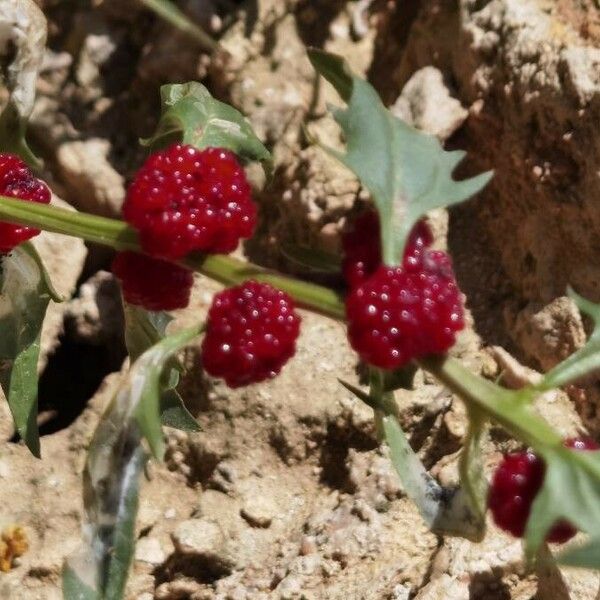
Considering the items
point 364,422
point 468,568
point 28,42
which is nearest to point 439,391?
point 364,422

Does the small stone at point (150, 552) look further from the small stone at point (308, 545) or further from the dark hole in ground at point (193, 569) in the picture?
the small stone at point (308, 545)

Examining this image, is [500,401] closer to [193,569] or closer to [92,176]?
[193,569]

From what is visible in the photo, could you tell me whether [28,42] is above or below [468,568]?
above

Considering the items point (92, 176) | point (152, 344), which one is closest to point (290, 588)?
point (152, 344)

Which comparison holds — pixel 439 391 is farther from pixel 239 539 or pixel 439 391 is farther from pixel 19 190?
pixel 19 190

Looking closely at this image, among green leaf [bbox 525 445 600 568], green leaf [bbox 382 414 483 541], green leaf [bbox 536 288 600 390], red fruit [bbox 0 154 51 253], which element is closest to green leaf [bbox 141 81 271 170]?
red fruit [bbox 0 154 51 253]

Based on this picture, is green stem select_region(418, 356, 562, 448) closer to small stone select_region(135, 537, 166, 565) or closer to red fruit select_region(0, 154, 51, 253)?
red fruit select_region(0, 154, 51, 253)

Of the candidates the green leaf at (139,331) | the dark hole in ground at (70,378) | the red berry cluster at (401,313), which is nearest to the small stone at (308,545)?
the green leaf at (139,331)
